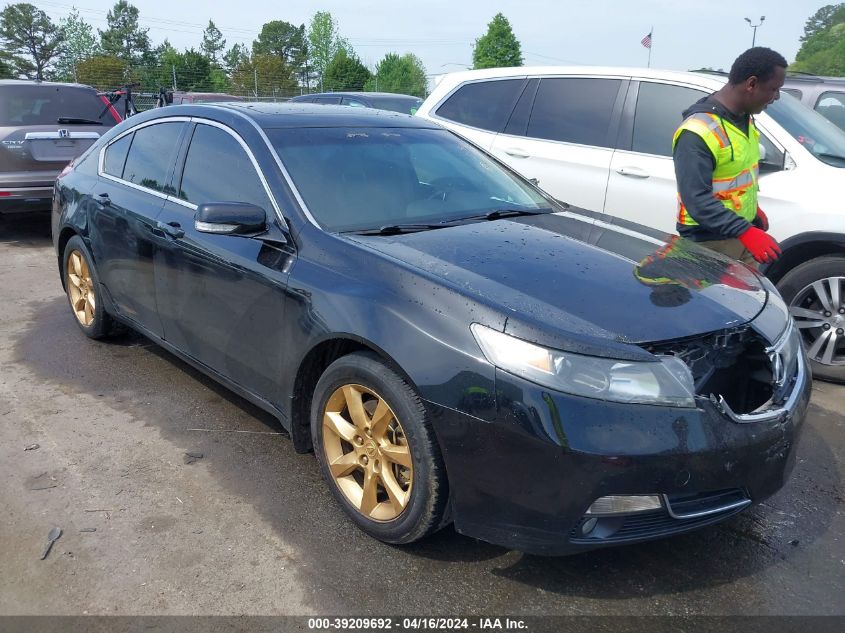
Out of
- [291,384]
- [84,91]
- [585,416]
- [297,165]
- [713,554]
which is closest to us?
[585,416]

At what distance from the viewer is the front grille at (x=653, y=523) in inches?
92.6

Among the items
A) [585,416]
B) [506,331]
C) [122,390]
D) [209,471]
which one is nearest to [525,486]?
[585,416]

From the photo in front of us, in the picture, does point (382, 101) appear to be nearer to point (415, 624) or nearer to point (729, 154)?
point (729, 154)

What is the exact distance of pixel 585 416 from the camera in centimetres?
225

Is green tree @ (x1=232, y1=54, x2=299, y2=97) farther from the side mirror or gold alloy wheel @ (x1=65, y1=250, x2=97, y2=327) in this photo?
the side mirror

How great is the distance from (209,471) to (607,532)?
73.9 inches

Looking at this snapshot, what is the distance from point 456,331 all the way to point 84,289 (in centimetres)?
353

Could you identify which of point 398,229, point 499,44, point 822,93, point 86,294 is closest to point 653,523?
point 398,229

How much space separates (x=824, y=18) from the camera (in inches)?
4801

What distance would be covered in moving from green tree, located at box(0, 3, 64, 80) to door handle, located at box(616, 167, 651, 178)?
77.5 meters

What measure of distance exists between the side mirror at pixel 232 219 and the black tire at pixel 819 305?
128 inches

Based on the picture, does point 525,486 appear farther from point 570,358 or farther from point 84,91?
point 84,91

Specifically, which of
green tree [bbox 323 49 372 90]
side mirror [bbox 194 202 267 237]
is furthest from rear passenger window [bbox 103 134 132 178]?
green tree [bbox 323 49 372 90]

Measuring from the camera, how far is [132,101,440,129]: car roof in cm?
366
